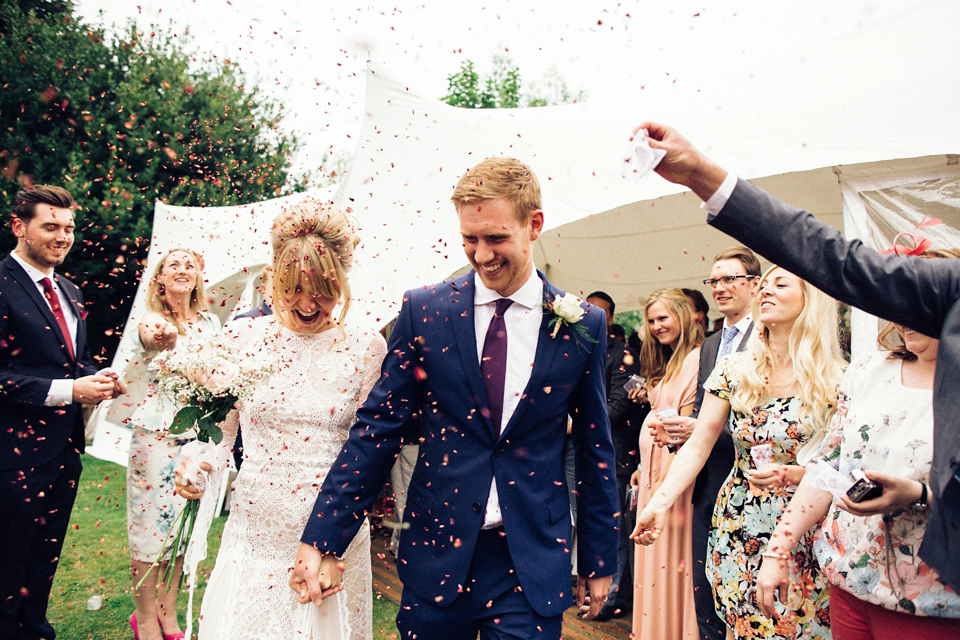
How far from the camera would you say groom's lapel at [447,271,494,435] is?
6.87 feet

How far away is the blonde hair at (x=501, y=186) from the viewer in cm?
205

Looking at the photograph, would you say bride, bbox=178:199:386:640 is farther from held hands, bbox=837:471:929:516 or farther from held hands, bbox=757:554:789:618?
held hands, bbox=837:471:929:516

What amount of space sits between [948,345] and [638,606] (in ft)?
9.78

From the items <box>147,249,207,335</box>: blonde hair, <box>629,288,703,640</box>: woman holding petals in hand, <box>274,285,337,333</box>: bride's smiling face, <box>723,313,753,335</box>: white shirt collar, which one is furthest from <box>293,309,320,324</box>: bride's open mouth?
<box>723,313,753,335</box>: white shirt collar

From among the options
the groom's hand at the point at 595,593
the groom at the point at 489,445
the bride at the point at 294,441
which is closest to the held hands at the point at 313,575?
the groom at the point at 489,445

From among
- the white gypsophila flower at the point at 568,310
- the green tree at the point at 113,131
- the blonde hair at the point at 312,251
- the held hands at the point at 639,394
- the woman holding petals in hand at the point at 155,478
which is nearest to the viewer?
the white gypsophila flower at the point at 568,310

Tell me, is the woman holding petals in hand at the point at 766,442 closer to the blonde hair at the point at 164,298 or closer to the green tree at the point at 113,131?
the blonde hair at the point at 164,298

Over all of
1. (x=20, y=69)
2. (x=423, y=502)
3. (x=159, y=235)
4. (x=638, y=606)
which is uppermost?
(x=20, y=69)

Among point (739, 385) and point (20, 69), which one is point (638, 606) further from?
point (20, 69)

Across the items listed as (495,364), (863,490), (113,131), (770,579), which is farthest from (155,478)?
(113,131)

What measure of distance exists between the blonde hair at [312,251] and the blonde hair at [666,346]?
2.38m

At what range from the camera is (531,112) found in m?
6.43

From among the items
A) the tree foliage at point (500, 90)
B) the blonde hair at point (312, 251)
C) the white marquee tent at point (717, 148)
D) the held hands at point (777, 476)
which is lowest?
the held hands at point (777, 476)

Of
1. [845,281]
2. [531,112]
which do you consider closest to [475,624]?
[845,281]
